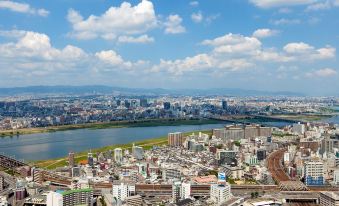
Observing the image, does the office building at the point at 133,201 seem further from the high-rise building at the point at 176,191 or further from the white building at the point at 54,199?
the white building at the point at 54,199

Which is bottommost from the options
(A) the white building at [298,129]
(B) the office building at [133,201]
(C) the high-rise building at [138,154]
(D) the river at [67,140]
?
(D) the river at [67,140]

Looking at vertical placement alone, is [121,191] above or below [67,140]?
above

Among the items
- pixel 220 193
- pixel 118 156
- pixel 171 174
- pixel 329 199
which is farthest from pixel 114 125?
pixel 329 199

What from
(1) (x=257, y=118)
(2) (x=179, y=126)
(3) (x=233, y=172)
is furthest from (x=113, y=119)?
(3) (x=233, y=172)

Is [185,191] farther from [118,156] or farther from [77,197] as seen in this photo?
[118,156]

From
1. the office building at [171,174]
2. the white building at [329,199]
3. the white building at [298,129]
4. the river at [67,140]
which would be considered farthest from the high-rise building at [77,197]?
the white building at [298,129]

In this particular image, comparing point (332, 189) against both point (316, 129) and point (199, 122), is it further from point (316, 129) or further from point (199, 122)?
point (199, 122)

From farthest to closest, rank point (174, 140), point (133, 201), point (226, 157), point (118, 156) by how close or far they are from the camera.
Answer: point (174, 140) → point (118, 156) → point (226, 157) → point (133, 201)
